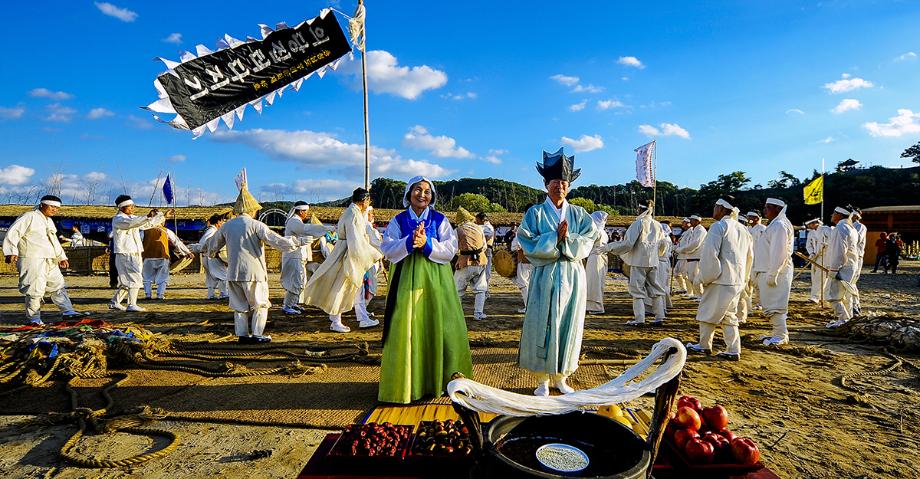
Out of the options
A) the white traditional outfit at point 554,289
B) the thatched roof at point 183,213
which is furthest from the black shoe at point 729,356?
the thatched roof at point 183,213

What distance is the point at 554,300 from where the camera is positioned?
148 inches

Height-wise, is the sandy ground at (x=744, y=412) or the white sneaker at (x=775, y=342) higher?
the white sneaker at (x=775, y=342)

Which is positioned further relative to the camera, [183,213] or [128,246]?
[183,213]

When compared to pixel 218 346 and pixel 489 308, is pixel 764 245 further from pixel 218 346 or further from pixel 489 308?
pixel 218 346

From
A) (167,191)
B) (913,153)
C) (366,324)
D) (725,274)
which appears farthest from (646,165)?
(913,153)

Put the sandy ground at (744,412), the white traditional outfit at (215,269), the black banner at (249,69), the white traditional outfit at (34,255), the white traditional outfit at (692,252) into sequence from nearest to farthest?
the sandy ground at (744,412) < the black banner at (249,69) < the white traditional outfit at (34,255) < the white traditional outfit at (692,252) < the white traditional outfit at (215,269)

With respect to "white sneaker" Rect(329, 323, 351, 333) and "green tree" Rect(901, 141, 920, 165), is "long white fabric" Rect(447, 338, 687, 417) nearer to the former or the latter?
"white sneaker" Rect(329, 323, 351, 333)

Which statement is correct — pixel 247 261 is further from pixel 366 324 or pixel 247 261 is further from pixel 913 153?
pixel 913 153

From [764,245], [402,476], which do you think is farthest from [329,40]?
[764,245]

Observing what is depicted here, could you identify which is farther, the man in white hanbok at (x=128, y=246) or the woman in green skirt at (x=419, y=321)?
the man in white hanbok at (x=128, y=246)

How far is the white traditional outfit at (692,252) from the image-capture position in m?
7.78

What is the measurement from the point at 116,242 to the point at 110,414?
19.8 ft

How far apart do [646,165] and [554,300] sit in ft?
41.2

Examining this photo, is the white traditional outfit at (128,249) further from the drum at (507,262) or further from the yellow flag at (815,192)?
the yellow flag at (815,192)
